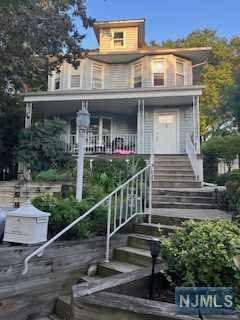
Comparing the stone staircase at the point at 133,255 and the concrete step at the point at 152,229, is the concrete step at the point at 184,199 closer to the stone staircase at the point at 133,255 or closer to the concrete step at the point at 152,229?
the stone staircase at the point at 133,255

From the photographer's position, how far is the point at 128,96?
1330 centimetres

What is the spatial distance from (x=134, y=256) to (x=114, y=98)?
9.88m

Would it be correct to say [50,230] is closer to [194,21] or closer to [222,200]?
[222,200]

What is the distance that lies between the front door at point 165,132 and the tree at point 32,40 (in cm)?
473

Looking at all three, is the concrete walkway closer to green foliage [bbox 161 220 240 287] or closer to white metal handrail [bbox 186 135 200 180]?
green foliage [bbox 161 220 240 287]

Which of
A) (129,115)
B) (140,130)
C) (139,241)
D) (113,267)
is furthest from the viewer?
(129,115)

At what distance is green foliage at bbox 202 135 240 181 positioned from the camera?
13.3m

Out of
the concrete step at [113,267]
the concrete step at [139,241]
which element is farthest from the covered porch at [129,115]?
the concrete step at [113,267]

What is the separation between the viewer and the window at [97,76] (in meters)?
16.5

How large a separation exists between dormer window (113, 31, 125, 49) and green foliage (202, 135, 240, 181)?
23.8 ft

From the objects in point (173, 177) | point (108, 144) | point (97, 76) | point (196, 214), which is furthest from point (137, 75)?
point (196, 214)

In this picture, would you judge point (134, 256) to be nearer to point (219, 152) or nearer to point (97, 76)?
point (219, 152)

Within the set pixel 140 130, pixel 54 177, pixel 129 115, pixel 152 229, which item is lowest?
pixel 152 229

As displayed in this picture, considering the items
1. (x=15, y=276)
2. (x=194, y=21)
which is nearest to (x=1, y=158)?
(x=15, y=276)
